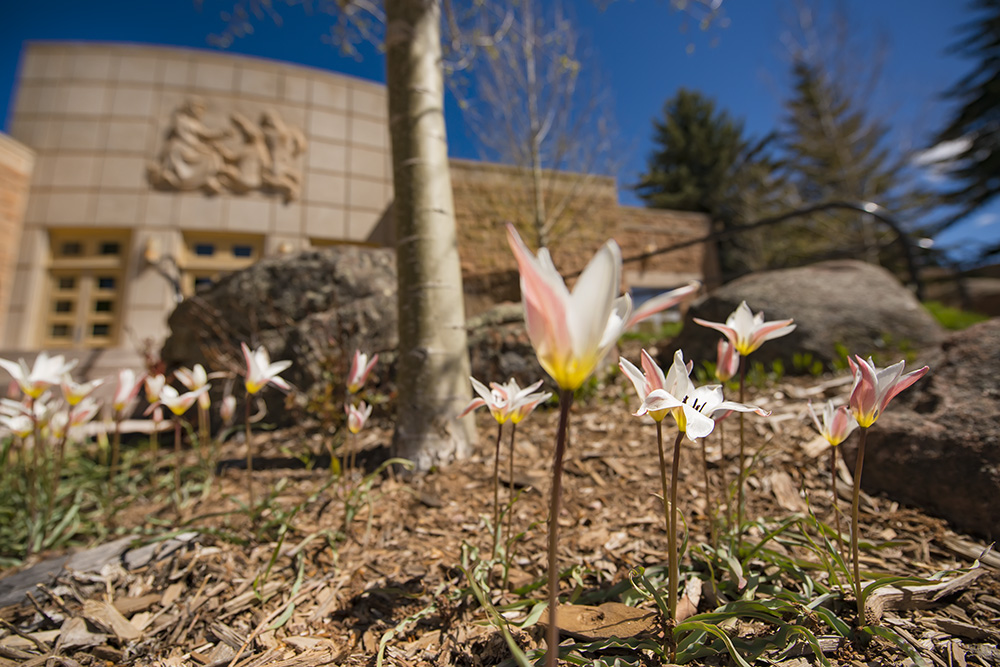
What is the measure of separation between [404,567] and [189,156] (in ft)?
35.4

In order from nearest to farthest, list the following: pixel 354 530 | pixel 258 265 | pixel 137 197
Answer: pixel 354 530
pixel 258 265
pixel 137 197

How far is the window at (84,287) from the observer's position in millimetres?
8852

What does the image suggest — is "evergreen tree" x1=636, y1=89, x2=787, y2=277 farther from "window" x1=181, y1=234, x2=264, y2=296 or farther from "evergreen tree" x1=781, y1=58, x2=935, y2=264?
"window" x1=181, y1=234, x2=264, y2=296

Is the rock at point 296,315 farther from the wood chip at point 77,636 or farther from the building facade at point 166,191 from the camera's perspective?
the building facade at point 166,191

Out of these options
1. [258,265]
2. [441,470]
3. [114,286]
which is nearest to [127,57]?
[114,286]

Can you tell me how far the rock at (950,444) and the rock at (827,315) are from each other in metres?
1.24

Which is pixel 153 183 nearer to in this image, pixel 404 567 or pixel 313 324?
pixel 313 324

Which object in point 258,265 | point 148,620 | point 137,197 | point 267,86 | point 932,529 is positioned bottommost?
point 148,620

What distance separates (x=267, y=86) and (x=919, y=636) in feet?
41.1

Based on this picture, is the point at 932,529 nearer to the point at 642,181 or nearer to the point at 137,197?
the point at 137,197

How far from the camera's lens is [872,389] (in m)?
0.95

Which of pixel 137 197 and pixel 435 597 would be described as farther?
pixel 137 197

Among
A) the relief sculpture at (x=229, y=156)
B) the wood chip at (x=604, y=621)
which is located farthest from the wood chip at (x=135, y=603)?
the relief sculpture at (x=229, y=156)

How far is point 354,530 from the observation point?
1770 millimetres
